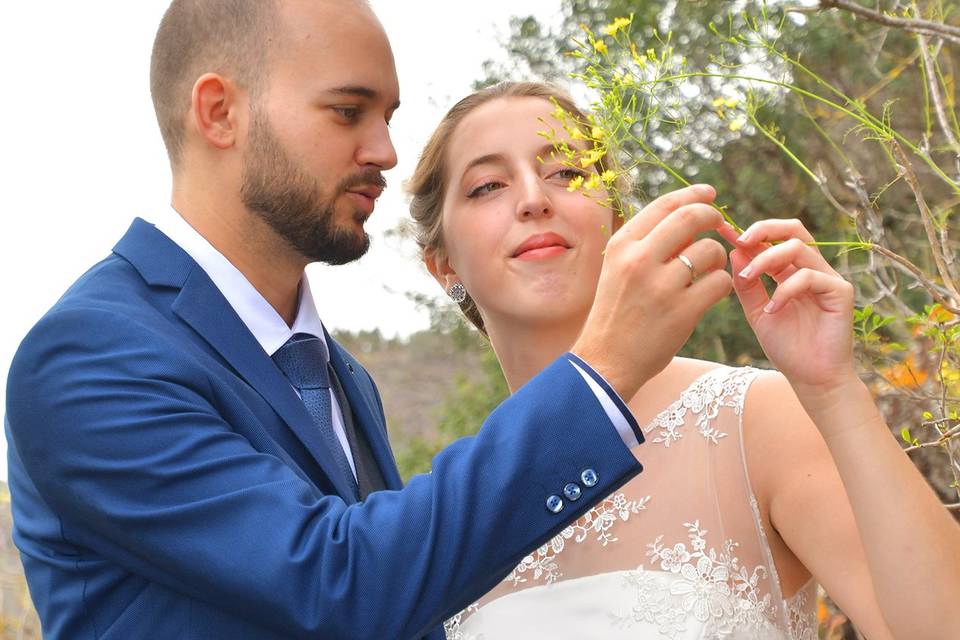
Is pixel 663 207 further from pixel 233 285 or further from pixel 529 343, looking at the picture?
pixel 529 343

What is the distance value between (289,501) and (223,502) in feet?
0.37

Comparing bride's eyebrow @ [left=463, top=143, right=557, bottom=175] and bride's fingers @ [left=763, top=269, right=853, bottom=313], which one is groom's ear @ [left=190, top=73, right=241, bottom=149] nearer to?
bride's eyebrow @ [left=463, top=143, right=557, bottom=175]

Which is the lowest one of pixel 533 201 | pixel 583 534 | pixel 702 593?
pixel 702 593

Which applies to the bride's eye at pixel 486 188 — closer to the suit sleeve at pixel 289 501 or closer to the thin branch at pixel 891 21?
the suit sleeve at pixel 289 501

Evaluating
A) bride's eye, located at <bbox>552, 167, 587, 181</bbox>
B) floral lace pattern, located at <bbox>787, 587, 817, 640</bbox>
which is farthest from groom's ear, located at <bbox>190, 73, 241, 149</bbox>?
floral lace pattern, located at <bbox>787, 587, 817, 640</bbox>

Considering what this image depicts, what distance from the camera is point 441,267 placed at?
341 centimetres

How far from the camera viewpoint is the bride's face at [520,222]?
2912 mm

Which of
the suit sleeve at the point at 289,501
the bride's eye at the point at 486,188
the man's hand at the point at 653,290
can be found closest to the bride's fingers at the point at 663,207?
the man's hand at the point at 653,290

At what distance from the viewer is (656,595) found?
2.65m

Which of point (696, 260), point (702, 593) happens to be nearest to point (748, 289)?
point (696, 260)

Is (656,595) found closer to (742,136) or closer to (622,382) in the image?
(622,382)

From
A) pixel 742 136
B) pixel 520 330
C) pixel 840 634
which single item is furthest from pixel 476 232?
pixel 742 136

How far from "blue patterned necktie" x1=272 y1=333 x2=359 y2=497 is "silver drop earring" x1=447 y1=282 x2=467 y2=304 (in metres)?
0.75

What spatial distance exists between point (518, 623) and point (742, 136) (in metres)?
4.85
